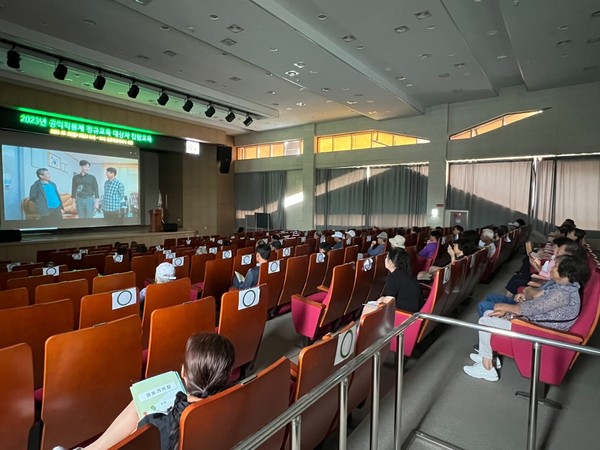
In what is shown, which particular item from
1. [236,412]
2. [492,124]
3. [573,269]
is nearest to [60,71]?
[236,412]

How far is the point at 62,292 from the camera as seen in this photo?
2807 millimetres

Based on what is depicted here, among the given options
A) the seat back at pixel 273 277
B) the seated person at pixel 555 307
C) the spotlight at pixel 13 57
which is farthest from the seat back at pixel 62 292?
the spotlight at pixel 13 57

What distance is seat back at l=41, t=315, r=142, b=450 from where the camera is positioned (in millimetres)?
1536

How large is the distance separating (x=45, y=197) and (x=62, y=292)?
9452 millimetres

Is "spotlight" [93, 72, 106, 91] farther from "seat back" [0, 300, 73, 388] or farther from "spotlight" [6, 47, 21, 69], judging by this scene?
"seat back" [0, 300, 73, 388]

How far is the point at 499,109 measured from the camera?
1048cm

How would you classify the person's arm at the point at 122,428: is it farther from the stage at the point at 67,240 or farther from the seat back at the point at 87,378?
the stage at the point at 67,240

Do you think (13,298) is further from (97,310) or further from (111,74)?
(111,74)

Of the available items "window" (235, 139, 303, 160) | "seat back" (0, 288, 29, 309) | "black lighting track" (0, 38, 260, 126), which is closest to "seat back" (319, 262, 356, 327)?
"seat back" (0, 288, 29, 309)

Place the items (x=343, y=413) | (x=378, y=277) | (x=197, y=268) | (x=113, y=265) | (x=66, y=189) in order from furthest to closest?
(x=66, y=189), (x=113, y=265), (x=197, y=268), (x=378, y=277), (x=343, y=413)

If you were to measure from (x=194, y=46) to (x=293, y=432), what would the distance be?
786 centimetres

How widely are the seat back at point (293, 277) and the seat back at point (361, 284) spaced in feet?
2.28

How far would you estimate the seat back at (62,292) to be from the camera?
2.69 m

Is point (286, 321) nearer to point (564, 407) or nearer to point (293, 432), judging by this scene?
point (564, 407)
